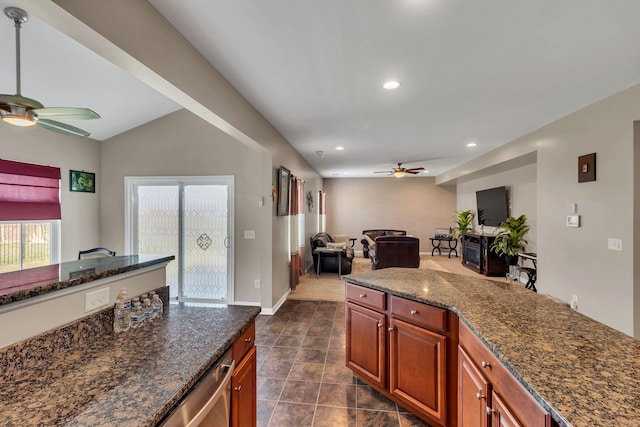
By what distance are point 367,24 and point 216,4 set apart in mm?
892

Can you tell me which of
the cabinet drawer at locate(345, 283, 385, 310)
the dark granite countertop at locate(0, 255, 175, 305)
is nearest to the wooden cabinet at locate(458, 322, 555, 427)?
the cabinet drawer at locate(345, 283, 385, 310)

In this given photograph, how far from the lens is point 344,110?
10.7ft

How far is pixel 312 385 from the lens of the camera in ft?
7.77

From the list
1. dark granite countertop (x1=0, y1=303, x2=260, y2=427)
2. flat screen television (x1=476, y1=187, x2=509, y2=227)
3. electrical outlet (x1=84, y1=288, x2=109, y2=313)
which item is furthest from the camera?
flat screen television (x1=476, y1=187, x2=509, y2=227)

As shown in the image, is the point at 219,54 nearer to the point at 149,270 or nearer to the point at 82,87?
the point at 149,270

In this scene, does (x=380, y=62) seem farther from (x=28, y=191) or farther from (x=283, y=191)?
(x=28, y=191)

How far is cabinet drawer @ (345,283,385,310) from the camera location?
209 centimetres

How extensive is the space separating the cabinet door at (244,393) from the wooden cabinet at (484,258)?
611 centimetres

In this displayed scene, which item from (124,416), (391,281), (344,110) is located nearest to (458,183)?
(344,110)

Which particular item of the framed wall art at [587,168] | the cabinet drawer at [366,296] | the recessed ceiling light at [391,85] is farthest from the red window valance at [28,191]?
the framed wall art at [587,168]

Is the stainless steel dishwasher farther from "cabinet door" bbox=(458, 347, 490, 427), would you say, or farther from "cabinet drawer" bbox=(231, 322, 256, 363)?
"cabinet door" bbox=(458, 347, 490, 427)

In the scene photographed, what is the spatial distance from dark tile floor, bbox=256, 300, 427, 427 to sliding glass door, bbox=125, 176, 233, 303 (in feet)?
3.98

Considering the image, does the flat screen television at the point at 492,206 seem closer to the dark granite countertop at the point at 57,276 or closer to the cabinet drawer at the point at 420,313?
the cabinet drawer at the point at 420,313

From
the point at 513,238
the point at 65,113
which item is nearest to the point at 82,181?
the point at 65,113
